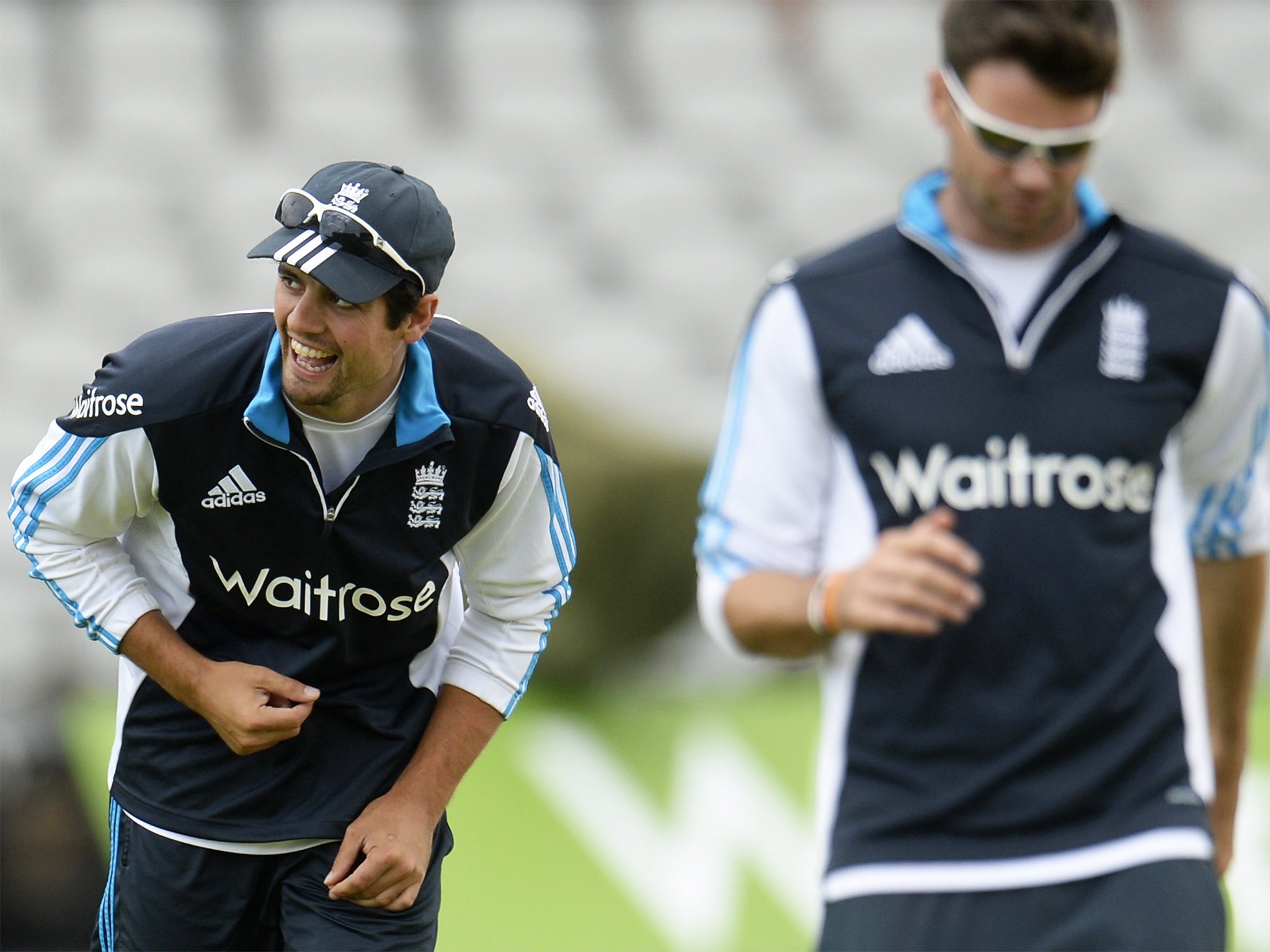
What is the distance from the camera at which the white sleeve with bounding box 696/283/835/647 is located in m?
2.59

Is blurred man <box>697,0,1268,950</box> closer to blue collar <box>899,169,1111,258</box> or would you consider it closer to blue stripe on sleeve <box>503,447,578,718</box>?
blue collar <box>899,169,1111,258</box>

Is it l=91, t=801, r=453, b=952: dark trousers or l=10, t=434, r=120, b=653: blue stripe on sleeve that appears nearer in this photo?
l=10, t=434, r=120, b=653: blue stripe on sleeve

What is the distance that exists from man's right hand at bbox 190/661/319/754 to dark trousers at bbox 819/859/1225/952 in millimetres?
971

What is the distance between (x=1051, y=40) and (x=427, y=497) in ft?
4.01

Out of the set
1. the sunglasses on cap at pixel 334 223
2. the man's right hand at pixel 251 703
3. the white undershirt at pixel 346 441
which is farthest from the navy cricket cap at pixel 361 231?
the man's right hand at pixel 251 703

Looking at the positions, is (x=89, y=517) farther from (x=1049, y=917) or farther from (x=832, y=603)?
(x=1049, y=917)

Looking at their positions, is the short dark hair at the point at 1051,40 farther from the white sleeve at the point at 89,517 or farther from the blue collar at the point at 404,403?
the white sleeve at the point at 89,517

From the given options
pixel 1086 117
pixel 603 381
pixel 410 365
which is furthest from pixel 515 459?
pixel 603 381

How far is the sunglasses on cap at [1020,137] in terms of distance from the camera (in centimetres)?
248

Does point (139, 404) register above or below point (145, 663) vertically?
Answer: above

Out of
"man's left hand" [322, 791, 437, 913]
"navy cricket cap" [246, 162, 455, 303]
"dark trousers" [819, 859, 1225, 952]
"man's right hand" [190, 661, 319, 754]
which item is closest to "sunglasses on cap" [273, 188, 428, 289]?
"navy cricket cap" [246, 162, 455, 303]

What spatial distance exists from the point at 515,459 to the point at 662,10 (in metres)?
7.89

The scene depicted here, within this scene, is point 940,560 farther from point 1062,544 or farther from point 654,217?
point 654,217

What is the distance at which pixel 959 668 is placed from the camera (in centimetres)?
251
